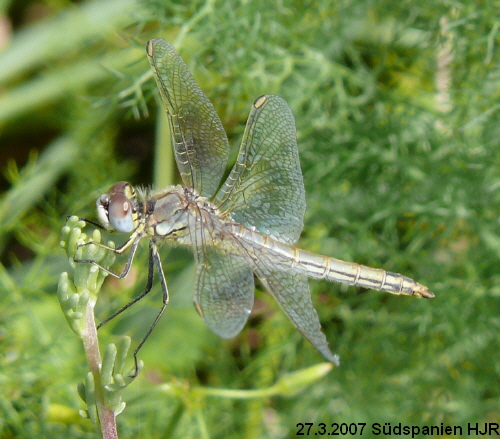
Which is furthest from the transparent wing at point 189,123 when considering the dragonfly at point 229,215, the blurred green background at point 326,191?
the blurred green background at point 326,191

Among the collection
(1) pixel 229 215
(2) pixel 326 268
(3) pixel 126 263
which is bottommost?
(2) pixel 326 268

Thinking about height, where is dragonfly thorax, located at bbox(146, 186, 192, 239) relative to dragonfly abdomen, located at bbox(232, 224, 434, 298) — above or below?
above

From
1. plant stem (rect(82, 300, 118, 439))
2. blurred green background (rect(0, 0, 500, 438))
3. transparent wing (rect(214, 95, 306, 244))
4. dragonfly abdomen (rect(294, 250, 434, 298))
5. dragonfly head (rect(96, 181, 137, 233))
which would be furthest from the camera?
blurred green background (rect(0, 0, 500, 438))

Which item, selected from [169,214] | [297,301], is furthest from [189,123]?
[297,301]

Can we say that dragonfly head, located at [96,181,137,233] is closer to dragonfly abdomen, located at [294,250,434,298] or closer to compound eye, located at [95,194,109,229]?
compound eye, located at [95,194,109,229]

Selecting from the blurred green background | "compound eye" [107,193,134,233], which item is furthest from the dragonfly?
the blurred green background

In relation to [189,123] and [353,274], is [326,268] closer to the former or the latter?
[353,274]
